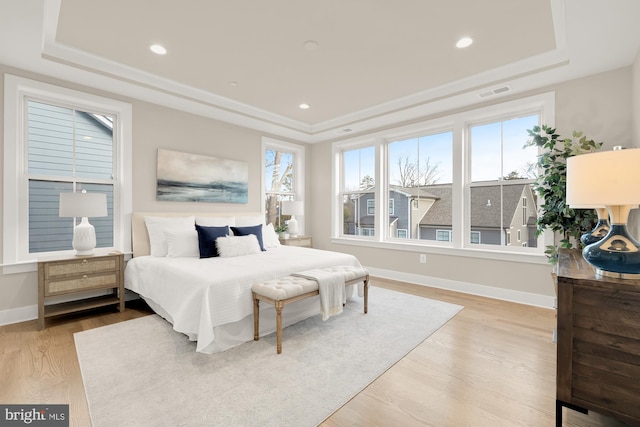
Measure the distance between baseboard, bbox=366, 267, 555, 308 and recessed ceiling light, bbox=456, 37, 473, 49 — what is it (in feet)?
9.37

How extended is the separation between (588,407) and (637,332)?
1.46ft

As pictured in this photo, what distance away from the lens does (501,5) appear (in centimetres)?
219

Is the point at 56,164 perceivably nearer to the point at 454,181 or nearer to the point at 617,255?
the point at 617,255

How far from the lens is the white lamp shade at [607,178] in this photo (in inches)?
51.5

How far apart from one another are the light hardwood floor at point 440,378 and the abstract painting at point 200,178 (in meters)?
1.78

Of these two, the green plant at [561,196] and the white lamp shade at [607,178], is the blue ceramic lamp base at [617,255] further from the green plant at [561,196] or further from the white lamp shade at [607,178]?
the green plant at [561,196]

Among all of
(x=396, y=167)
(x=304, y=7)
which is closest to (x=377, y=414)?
(x=304, y=7)

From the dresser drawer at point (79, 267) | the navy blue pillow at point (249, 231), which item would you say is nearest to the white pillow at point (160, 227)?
the dresser drawer at point (79, 267)

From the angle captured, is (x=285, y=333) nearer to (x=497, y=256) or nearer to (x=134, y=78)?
(x=497, y=256)

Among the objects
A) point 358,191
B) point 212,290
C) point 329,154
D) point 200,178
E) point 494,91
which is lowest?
point 212,290

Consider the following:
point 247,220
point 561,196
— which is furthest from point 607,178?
point 247,220

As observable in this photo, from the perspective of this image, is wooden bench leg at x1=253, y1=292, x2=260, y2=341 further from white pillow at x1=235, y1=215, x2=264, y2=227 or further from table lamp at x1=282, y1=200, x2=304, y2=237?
table lamp at x1=282, y1=200, x2=304, y2=237

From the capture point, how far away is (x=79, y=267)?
2973 mm

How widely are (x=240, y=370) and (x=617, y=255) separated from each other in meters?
2.28
